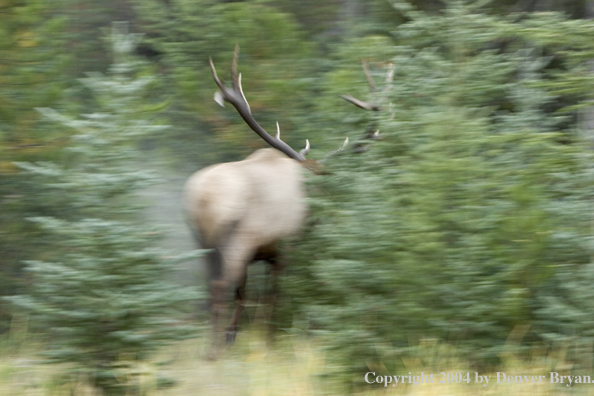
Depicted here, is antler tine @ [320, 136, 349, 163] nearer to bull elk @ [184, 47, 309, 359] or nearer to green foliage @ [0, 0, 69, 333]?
bull elk @ [184, 47, 309, 359]

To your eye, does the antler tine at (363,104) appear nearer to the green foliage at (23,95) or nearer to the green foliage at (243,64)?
the green foliage at (243,64)

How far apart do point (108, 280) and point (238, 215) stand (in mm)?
1267

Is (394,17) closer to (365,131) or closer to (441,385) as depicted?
(365,131)

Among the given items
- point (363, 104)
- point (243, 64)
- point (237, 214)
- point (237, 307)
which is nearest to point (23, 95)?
point (237, 214)

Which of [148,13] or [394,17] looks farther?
[394,17]

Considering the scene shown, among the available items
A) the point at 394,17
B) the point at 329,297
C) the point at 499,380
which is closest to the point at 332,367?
the point at 329,297

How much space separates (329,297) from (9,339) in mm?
2646

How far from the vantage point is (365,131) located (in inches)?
220

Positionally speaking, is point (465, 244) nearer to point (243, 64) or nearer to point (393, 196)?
point (393, 196)

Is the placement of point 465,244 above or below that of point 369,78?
below

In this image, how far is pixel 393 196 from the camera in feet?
14.8

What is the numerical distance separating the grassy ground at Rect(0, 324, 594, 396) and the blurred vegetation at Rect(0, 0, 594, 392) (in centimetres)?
13

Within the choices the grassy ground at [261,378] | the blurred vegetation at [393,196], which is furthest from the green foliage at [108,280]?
the grassy ground at [261,378]

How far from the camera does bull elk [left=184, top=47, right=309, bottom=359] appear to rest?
4895mm
